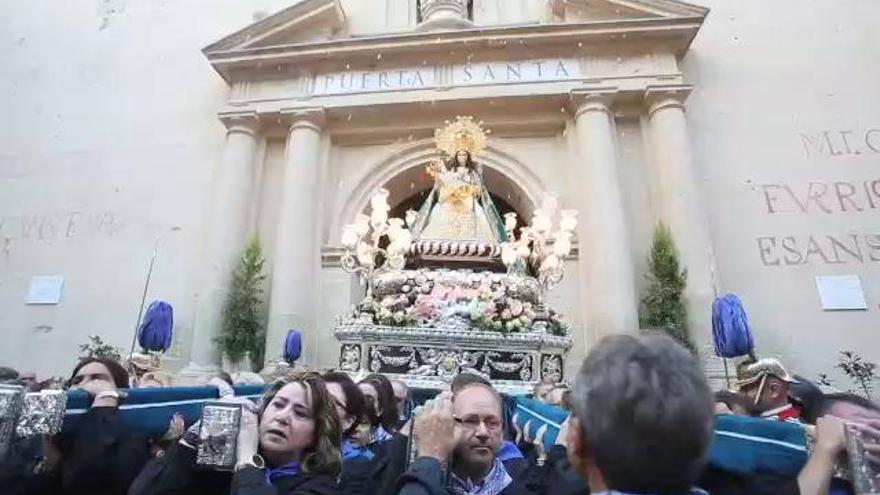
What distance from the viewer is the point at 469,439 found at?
215cm

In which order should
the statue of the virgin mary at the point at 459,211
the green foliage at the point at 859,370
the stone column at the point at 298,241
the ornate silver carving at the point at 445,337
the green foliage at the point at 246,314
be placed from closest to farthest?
the ornate silver carving at the point at 445,337
the green foliage at the point at 859,370
the statue of the virgin mary at the point at 459,211
the green foliage at the point at 246,314
the stone column at the point at 298,241

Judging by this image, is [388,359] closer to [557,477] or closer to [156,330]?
[156,330]

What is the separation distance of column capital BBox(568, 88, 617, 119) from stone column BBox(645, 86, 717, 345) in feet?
2.34

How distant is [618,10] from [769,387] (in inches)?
422

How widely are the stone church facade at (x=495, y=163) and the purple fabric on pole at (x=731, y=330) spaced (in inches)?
82.6

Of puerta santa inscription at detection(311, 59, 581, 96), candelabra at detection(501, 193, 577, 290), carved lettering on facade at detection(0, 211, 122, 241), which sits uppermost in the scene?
puerta santa inscription at detection(311, 59, 581, 96)

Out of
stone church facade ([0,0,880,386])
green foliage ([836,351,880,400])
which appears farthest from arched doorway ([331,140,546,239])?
green foliage ([836,351,880,400])

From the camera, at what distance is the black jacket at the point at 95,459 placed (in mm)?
2154

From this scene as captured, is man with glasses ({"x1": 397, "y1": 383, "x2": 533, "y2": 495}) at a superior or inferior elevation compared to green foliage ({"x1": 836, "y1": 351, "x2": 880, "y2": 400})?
inferior

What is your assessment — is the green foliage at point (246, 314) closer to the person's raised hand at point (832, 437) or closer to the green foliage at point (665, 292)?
the green foliage at point (665, 292)

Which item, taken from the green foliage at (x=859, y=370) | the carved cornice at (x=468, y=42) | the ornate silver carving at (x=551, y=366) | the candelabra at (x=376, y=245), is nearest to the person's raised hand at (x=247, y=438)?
the ornate silver carving at (x=551, y=366)

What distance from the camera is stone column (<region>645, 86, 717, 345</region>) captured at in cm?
978

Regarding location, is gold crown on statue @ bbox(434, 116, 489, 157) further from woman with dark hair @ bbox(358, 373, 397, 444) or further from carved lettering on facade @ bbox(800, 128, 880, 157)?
woman with dark hair @ bbox(358, 373, 397, 444)

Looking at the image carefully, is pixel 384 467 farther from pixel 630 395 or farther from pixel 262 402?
pixel 630 395
